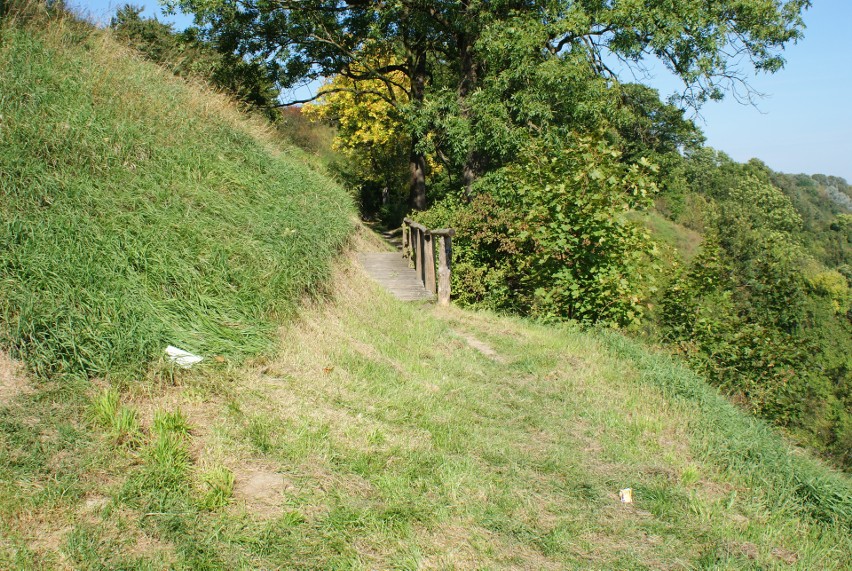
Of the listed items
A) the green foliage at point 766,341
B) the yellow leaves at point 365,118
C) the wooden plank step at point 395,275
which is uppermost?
the yellow leaves at point 365,118

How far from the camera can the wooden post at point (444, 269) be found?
11.1 meters

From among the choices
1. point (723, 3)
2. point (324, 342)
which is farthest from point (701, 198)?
point (324, 342)

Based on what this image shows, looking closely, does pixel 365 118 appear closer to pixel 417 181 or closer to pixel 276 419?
pixel 417 181

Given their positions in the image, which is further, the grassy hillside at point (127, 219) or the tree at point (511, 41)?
the tree at point (511, 41)

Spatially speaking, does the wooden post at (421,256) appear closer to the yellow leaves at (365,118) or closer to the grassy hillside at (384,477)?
the grassy hillside at (384,477)

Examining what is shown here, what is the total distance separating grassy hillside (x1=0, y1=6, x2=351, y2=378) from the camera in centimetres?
482

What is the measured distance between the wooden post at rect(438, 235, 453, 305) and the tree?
4203 mm

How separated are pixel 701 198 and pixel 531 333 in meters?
71.1

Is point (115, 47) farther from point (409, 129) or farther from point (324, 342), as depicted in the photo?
point (409, 129)

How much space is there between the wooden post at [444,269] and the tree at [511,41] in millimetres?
4203

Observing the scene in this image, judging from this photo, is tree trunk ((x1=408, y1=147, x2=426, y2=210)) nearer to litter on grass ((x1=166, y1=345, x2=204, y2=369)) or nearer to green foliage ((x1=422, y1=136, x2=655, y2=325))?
green foliage ((x1=422, y1=136, x2=655, y2=325))

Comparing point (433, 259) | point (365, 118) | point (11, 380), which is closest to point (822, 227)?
point (365, 118)

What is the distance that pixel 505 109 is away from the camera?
14.6 meters

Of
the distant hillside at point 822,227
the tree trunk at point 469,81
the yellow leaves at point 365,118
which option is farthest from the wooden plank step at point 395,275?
the distant hillside at point 822,227
